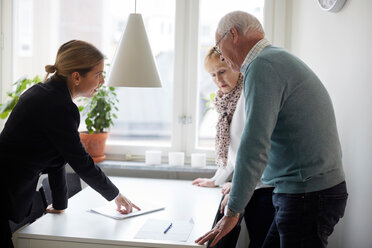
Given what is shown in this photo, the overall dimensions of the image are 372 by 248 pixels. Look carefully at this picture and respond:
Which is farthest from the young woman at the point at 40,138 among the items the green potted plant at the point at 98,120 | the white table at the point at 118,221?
the green potted plant at the point at 98,120

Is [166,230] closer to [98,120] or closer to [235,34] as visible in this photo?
[235,34]

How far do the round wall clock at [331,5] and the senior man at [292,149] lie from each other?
1.64 ft

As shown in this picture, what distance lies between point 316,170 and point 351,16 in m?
0.69

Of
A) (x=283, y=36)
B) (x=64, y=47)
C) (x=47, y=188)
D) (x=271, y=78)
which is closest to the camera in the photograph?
(x=271, y=78)

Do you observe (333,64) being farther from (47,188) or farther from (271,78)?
(47,188)

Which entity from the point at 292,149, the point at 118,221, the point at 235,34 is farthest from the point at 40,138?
the point at 292,149

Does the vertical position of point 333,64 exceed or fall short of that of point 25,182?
it exceeds it

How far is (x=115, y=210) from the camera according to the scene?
6.43 feet

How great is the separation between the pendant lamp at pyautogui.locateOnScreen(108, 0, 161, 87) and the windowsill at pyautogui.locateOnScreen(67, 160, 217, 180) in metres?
0.81

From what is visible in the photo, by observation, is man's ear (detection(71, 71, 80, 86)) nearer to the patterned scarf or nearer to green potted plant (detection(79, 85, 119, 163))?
the patterned scarf

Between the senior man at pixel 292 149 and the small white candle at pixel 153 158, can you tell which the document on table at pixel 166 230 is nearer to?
the senior man at pixel 292 149

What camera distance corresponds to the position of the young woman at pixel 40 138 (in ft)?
5.32

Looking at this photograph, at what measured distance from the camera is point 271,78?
4.45ft

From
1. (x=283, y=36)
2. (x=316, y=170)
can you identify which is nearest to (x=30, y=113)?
(x=316, y=170)
